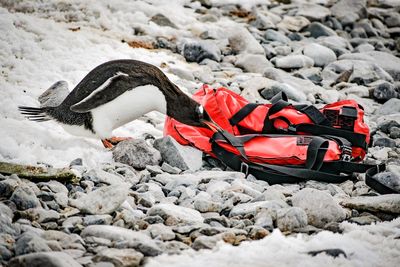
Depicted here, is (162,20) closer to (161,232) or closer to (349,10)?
(349,10)

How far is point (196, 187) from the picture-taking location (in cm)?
375

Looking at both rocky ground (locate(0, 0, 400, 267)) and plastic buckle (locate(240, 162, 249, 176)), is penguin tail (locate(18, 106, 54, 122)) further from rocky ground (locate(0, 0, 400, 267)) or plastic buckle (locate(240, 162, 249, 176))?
plastic buckle (locate(240, 162, 249, 176))

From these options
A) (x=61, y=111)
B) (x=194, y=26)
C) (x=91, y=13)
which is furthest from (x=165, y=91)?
(x=194, y=26)

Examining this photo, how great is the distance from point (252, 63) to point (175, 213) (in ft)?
14.7

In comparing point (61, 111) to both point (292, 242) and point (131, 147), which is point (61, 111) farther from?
point (292, 242)

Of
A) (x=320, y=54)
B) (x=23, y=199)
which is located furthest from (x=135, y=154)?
(x=320, y=54)

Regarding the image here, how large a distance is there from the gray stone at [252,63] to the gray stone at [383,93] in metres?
1.44

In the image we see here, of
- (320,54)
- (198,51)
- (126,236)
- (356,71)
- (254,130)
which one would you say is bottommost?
(356,71)

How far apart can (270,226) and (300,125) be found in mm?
1645

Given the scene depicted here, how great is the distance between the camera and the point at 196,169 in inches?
167

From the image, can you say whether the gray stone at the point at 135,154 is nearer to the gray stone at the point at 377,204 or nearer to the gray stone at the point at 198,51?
the gray stone at the point at 377,204

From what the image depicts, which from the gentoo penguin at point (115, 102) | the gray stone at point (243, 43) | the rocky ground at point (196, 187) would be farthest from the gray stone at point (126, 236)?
the gray stone at point (243, 43)

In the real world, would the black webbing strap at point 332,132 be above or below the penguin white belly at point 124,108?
below

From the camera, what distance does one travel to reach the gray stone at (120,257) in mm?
2398
